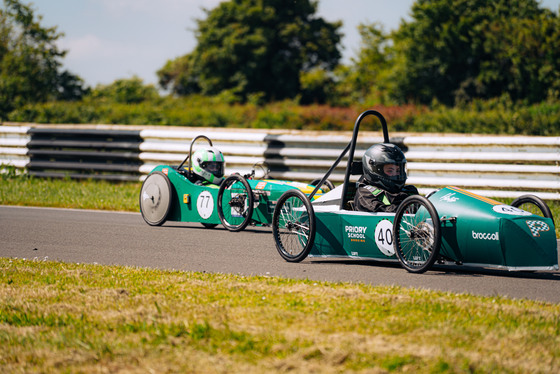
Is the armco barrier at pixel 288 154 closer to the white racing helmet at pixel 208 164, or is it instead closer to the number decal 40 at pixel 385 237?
the white racing helmet at pixel 208 164

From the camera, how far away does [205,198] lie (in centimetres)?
1076

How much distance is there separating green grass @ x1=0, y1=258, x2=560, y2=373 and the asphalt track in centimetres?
73

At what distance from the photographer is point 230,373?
3812 mm

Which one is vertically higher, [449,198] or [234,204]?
[449,198]

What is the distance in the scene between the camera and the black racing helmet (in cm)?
766

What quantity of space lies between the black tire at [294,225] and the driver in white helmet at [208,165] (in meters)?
2.92

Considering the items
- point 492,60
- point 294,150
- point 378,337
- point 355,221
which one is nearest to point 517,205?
point 355,221

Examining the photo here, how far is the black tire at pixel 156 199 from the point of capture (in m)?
11.1

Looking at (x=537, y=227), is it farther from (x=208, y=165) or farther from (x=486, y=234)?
(x=208, y=165)

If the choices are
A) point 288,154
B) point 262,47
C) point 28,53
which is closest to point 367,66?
point 262,47

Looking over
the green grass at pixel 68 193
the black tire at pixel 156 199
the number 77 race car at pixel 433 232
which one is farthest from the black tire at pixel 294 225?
the green grass at pixel 68 193

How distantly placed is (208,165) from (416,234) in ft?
15.7

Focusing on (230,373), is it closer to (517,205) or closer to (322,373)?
(322,373)

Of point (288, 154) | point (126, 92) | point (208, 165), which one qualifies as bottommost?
point (208, 165)
